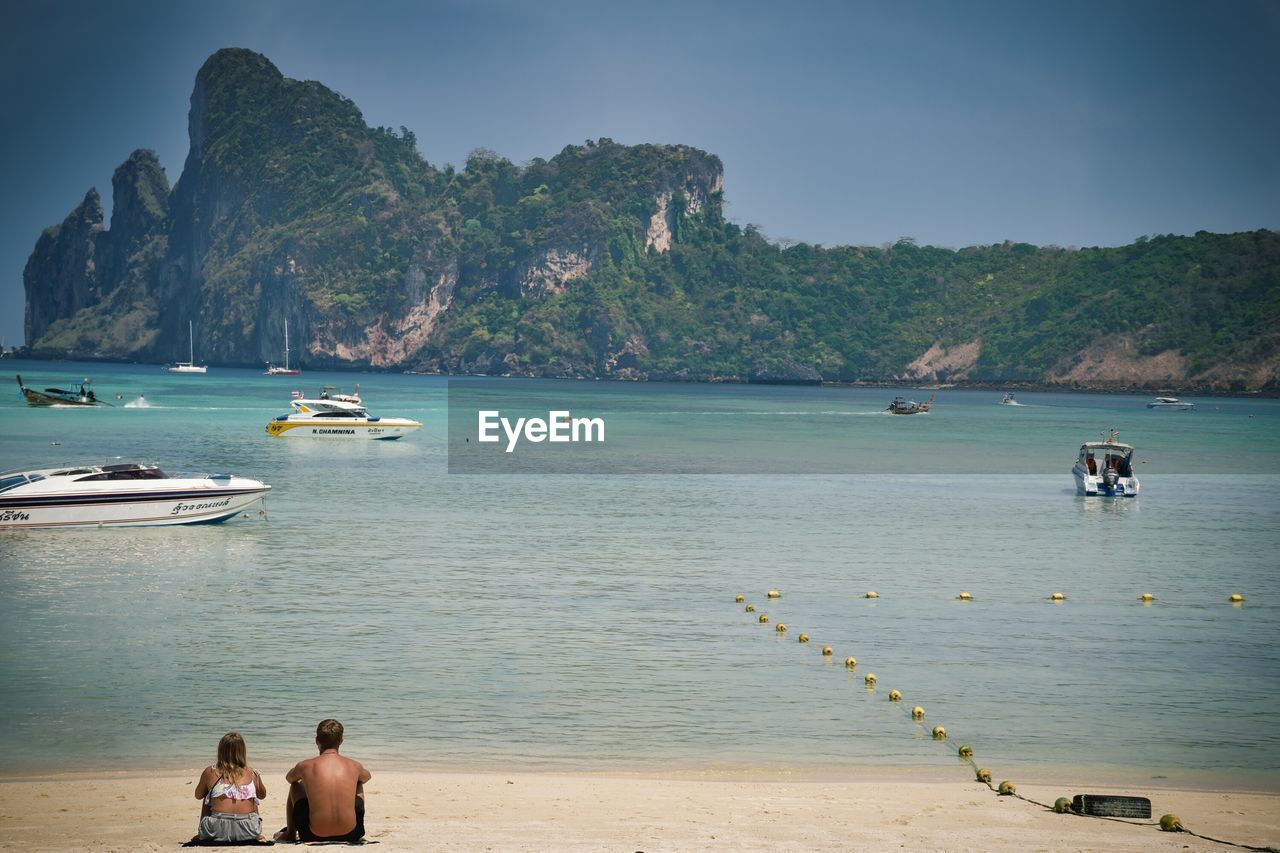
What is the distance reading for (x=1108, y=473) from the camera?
54781 mm

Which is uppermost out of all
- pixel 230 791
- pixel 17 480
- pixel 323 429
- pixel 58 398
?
pixel 58 398

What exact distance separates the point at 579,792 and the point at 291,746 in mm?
4417

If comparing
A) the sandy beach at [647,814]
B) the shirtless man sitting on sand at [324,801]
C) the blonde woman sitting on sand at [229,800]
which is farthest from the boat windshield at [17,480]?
the shirtless man sitting on sand at [324,801]

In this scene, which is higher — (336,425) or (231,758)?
(336,425)

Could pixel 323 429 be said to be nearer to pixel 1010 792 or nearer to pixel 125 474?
pixel 125 474

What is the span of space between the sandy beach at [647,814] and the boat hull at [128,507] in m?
22.7

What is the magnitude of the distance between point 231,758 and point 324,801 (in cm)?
94

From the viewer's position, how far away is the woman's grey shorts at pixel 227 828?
483 inches

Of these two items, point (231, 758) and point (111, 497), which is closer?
point (231, 758)

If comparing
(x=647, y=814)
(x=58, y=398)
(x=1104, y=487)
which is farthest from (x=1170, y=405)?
(x=647, y=814)

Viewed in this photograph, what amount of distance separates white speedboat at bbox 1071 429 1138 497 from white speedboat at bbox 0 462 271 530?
1343 inches

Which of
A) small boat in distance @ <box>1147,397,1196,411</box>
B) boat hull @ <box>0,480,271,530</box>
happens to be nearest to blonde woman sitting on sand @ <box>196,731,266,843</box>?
boat hull @ <box>0,480,271,530</box>

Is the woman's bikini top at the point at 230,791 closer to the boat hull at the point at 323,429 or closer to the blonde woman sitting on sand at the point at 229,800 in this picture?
the blonde woman sitting on sand at the point at 229,800

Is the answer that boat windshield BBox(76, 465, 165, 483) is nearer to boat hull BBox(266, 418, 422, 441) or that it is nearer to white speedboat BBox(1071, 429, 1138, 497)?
white speedboat BBox(1071, 429, 1138, 497)
